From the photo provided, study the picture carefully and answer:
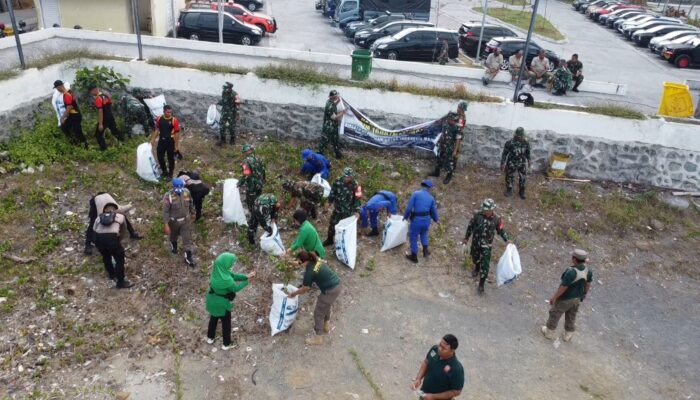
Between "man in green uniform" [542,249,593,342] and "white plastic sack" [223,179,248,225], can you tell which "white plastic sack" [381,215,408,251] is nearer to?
"white plastic sack" [223,179,248,225]

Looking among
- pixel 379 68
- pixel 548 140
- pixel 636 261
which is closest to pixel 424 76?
pixel 379 68

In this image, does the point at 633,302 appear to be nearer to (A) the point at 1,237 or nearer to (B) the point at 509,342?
(B) the point at 509,342

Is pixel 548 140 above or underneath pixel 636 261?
above

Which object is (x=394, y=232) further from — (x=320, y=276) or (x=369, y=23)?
(x=369, y=23)

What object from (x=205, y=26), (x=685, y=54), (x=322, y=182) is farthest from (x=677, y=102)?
(x=205, y=26)

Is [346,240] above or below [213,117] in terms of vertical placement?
below

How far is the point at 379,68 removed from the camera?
15062 mm

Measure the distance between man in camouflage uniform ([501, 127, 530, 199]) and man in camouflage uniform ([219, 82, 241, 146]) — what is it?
555 cm

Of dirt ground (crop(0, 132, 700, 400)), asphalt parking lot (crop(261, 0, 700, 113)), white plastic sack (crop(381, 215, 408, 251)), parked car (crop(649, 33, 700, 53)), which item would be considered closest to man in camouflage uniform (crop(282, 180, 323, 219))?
dirt ground (crop(0, 132, 700, 400))

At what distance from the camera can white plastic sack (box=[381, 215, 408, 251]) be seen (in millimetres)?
8383

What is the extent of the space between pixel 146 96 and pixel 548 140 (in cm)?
869

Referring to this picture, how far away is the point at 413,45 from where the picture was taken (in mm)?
19094

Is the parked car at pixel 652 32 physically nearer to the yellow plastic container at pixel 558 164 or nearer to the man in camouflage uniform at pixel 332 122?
the yellow plastic container at pixel 558 164

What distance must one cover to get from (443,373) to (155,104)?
887 centimetres
